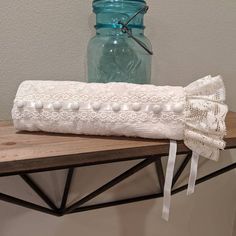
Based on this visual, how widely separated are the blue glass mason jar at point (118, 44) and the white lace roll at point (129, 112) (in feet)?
0.43

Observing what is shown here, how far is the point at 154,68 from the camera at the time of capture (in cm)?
66

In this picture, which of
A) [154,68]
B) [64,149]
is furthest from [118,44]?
[64,149]

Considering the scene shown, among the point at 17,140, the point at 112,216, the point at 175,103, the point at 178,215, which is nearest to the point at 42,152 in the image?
the point at 17,140

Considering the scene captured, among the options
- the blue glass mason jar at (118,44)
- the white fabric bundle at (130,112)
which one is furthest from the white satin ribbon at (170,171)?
the blue glass mason jar at (118,44)

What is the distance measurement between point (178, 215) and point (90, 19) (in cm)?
57

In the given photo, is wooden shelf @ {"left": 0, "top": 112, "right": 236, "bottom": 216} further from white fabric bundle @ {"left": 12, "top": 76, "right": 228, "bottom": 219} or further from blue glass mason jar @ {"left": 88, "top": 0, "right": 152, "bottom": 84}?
blue glass mason jar @ {"left": 88, "top": 0, "right": 152, "bottom": 84}

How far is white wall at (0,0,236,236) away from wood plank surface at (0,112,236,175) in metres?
0.19

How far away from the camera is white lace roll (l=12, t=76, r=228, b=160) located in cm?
42

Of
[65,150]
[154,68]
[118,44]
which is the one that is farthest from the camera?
[154,68]

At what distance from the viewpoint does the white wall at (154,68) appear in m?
0.56

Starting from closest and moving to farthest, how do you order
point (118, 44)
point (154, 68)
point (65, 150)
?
point (65, 150) → point (118, 44) → point (154, 68)

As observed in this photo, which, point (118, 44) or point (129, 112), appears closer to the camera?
point (129, 112)

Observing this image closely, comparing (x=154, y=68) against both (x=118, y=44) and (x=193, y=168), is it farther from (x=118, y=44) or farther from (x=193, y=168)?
(x=193, y=168)

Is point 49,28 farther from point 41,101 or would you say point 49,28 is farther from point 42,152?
point 42,152
